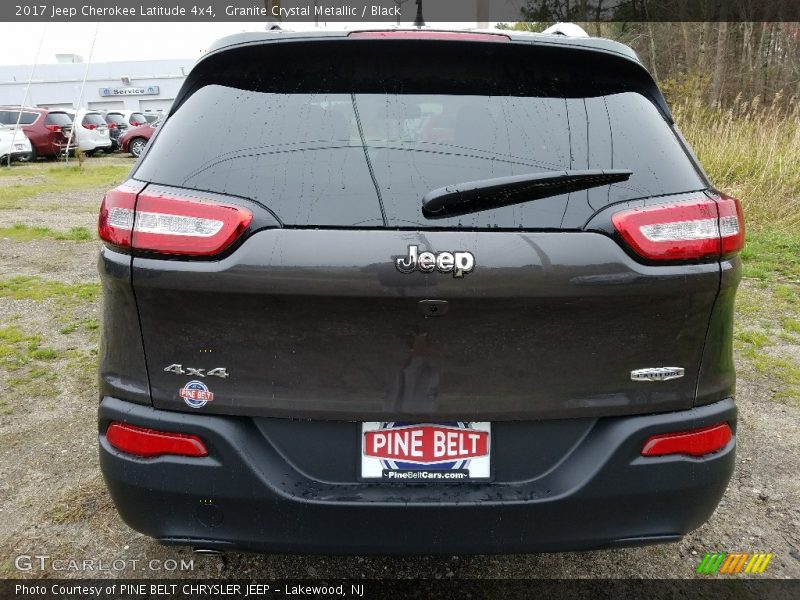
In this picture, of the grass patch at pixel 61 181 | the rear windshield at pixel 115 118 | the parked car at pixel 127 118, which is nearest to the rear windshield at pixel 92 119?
the parked car at pixel 127 118

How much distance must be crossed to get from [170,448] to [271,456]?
11.1 inches

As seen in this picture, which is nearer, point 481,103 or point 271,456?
point 271,456

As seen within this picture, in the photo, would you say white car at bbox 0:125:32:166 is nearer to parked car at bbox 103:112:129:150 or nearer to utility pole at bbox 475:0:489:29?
parked car at bbox 103:112:129:150

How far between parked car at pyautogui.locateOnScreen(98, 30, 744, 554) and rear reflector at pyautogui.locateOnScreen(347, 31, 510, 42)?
3 centimetres

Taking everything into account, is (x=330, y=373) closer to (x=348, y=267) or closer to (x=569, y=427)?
(x=348, y=267)

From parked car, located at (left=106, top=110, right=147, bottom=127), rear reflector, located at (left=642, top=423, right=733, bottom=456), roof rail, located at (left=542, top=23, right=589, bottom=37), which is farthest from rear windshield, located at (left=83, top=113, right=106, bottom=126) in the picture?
rear reflector, located at (left=642, top=423, right=733, bottom=456)

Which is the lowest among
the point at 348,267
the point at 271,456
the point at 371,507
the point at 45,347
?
the point at 45,347

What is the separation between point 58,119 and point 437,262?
22283mm

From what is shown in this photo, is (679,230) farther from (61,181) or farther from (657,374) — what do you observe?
(61,181)

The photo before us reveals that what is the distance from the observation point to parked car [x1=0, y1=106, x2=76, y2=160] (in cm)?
1936

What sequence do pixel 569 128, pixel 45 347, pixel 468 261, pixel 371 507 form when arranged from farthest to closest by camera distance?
1. pixel 45 347
2. pixel 569 128
3. pixel 371 507
4. pixel 468 261

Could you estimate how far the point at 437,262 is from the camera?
1.57 meters

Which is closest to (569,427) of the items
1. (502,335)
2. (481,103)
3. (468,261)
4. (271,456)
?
(502,335)

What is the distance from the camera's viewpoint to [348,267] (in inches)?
62.1
